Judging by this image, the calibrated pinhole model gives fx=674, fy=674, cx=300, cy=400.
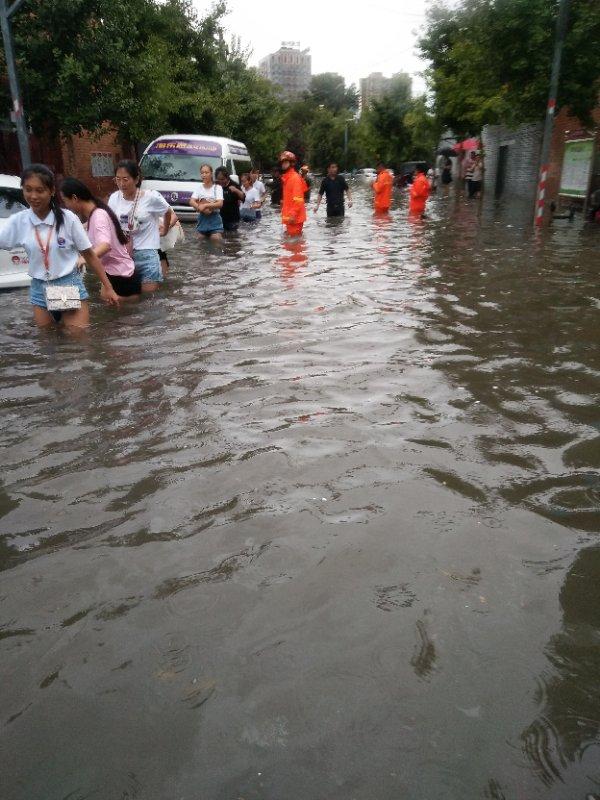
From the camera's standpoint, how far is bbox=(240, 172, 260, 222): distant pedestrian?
55.7ft

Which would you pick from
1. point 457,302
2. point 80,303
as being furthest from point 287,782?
point 457,302

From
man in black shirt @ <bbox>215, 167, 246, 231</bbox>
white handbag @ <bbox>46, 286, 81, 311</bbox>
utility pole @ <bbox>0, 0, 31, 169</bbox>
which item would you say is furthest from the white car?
utility pole @ <bbox>0, 0, 31, 169</bbox>

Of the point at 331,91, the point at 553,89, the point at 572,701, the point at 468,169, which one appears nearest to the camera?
the point at 572,701

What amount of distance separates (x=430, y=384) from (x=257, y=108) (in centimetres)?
3530

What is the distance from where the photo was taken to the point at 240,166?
1805cm

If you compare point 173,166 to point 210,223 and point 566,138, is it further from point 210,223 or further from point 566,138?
point 566,138

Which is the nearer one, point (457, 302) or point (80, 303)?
point (80, 303)

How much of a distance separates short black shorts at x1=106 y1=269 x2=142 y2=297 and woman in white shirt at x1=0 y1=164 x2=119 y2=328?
1341 mm

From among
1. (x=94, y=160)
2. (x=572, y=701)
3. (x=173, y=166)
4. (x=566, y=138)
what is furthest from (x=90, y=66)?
(x=572, y=701)

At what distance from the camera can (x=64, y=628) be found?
7.66 ft

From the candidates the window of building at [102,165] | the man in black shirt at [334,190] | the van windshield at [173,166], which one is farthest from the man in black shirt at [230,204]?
the window of building at [102,165]

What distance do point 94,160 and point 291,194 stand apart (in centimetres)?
1536

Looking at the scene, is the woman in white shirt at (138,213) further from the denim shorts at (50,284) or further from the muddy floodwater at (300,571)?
the muddy floodwater at (300,571)

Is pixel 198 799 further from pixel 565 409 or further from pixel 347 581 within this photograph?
pixel 565 409
